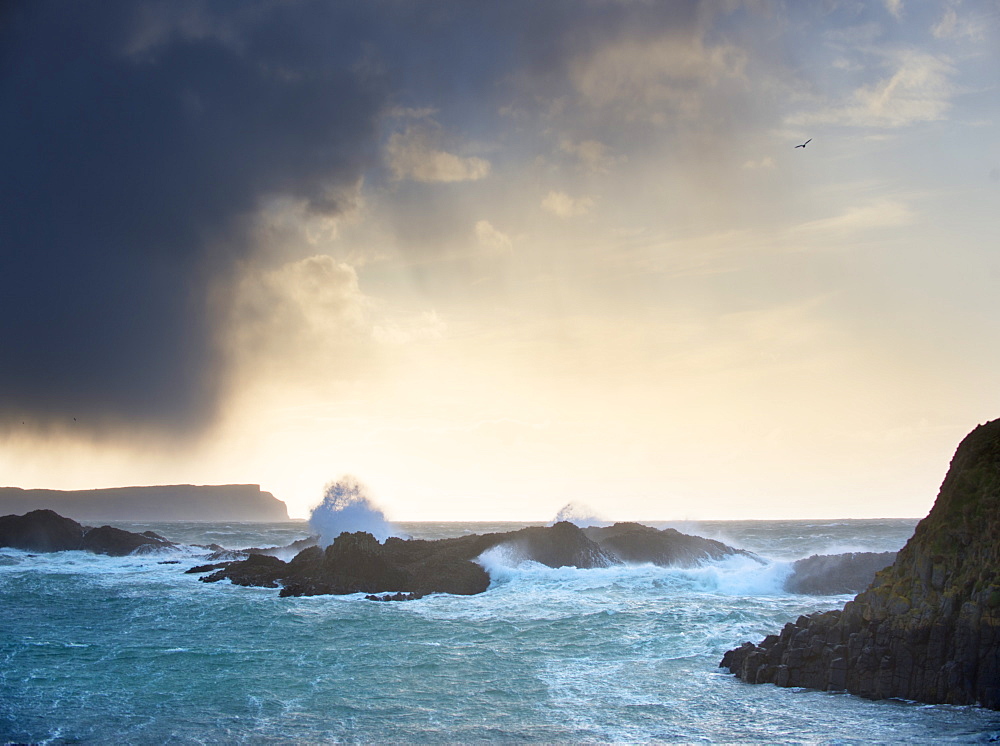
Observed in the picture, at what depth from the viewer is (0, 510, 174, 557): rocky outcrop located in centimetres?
5600

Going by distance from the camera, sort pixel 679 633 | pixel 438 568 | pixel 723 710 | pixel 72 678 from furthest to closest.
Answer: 1. pixel 438 568
2. pixel 679 633
3. pixel 72 678
4. pixel 723 710

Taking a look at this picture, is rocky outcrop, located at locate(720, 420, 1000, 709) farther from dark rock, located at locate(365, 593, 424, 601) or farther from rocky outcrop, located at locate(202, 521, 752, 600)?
rocky outcrop, located at locate(202, 521, 752, 600)

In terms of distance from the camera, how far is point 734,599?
30.8 meters

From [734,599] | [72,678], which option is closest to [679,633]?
[734,599]

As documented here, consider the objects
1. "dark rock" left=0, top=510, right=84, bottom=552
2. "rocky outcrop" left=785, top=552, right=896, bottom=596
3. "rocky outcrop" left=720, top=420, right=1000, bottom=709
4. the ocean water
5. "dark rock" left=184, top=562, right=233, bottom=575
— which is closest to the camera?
the ocean water

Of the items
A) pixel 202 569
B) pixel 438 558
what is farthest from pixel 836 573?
pixel 202 569

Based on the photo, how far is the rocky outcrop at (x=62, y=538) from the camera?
184 ft

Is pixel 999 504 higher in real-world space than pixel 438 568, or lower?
higher

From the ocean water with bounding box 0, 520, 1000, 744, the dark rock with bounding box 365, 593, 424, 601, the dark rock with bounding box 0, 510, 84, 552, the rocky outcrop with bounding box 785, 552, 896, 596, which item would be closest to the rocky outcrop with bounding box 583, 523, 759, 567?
the ocean water with bounding box 0, 520, 1000, 744

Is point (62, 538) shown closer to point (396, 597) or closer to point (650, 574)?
point (396, 597)

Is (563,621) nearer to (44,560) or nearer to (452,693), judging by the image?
(452,693)

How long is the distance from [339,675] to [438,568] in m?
17.5

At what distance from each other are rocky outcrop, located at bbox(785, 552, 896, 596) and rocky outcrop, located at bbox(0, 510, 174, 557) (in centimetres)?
4737

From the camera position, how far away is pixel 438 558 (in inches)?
Result: 1540
